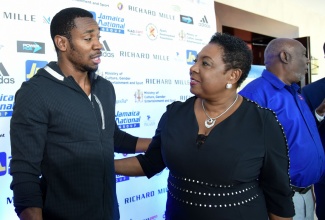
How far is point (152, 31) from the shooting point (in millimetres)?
2439

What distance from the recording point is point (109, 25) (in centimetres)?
218

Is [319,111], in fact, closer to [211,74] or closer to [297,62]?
[297,62]

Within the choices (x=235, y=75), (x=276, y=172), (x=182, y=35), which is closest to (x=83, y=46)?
(x=235, y=75)

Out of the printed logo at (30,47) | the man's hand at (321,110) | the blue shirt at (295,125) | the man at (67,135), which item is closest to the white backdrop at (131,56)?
the printed logo at (30,47)

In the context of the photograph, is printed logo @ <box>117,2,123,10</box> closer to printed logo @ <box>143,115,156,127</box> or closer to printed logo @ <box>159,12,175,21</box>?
printed logo @ <box>159,12,175,21</box>

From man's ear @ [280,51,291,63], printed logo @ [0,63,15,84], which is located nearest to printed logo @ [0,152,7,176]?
printed logo @ [0,63,15,84]

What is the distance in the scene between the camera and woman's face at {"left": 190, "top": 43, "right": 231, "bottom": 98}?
4.24 feet

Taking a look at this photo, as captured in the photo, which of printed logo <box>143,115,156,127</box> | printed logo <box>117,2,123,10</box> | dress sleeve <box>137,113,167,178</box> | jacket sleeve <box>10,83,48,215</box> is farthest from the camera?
printed logo <box>143,115,156,127</box>

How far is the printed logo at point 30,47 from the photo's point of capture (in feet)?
5.72

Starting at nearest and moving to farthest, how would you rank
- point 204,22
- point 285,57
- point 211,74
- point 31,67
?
point 211,74
point 31,67
point 285,57
point 204,22

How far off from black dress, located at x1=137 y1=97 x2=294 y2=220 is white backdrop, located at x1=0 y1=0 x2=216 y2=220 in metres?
0.95

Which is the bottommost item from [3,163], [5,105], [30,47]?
[3,163]

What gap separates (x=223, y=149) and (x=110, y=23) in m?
1.37

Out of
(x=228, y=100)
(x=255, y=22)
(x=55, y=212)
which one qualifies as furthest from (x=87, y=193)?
(x=255, y=22)
